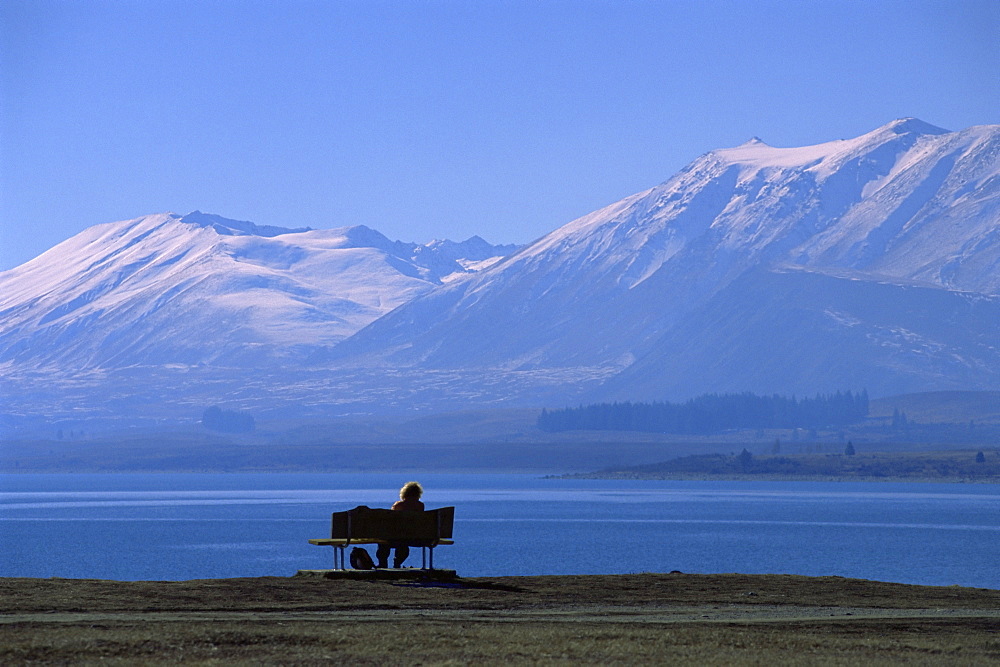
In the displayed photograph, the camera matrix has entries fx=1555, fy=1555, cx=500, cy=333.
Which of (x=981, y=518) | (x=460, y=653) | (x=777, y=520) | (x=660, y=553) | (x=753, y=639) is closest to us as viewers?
(x=460, y=653)

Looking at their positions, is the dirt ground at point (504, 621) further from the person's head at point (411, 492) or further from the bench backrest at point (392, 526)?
the person's head at point (411, 492)

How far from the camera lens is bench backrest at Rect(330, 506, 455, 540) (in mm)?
Answer: 31125

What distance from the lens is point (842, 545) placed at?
11306 centimetres

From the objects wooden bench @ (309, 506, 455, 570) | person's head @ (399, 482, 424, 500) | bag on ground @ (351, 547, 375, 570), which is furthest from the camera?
person's head @ (399, 482, 424, 500)

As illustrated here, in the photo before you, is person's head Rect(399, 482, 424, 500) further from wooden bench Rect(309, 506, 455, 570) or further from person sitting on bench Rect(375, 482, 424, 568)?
wooden bench Rect(309, 506, 455, 570)

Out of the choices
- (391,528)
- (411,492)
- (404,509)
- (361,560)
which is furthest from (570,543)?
(391,528)

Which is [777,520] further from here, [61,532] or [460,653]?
[460,653]

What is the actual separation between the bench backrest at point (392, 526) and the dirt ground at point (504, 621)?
1404mm

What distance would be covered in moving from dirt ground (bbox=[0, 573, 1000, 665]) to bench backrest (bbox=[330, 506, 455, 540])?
4.61ft

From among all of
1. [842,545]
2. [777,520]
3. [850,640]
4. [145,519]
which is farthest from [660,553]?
[145,519]

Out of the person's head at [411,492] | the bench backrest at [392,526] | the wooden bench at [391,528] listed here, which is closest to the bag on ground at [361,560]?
the wooden bench at [391,528]

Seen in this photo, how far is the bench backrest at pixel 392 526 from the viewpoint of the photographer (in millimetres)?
31125

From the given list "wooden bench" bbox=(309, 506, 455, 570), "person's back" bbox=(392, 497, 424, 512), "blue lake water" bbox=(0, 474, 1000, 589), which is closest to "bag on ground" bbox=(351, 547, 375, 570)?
"wooden bench" bbox=(309, 506, 455, 570)

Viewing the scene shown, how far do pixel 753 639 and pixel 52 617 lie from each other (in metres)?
10.5
